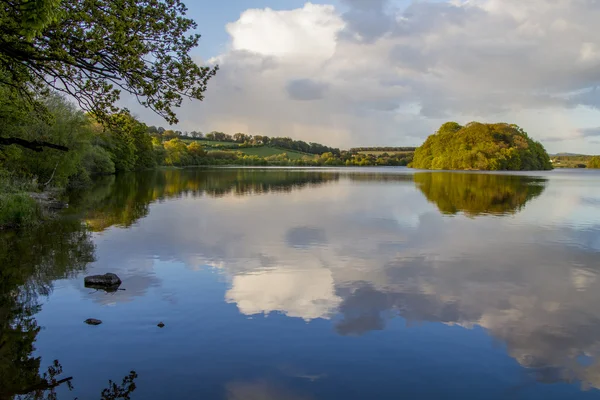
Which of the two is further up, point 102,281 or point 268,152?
point 268,152

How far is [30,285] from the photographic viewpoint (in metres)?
12.1

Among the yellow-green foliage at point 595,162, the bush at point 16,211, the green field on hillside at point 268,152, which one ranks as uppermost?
the green field on hillside at point 268,152

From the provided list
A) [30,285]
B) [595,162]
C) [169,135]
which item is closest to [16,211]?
[30,285]

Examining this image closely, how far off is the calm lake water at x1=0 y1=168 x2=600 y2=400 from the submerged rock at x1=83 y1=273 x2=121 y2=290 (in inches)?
11.8

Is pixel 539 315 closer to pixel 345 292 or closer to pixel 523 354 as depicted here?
pixel 523 354

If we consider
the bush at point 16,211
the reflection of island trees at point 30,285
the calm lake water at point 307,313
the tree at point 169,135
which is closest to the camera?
the reflection of island trees at point 30,285

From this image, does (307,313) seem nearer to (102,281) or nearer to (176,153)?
(102,281)

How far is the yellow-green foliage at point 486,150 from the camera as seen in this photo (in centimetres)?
11784

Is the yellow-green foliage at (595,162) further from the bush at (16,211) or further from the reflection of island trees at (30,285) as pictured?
the bush at (16,211)

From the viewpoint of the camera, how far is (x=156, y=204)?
3341 centimetres

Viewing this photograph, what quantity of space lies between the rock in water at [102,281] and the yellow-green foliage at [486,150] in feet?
387

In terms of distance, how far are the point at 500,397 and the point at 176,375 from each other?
17.5ft

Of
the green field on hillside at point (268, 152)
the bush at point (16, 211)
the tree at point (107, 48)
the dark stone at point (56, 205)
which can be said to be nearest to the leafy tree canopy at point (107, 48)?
the tree at point (107, 48)

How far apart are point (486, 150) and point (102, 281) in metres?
121
